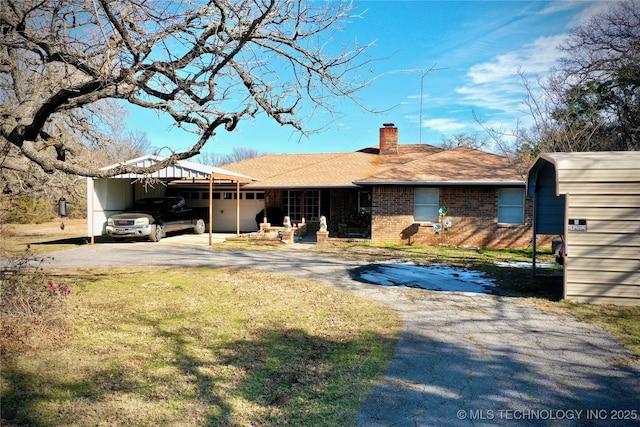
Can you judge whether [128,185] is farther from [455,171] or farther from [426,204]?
[455,171]

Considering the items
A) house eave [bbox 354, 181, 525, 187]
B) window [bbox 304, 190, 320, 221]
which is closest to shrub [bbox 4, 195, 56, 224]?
house eave [bbox 354, 181, 525, 187]

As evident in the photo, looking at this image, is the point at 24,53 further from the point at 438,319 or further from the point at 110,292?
the point at 438,319

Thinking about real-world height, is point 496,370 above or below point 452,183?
below

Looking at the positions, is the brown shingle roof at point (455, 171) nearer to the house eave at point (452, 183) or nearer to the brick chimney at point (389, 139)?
the house eave at point (452, 183)

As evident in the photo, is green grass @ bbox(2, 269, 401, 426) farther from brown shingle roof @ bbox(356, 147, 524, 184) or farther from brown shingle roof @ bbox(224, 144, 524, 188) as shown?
brown shingle roof @ bbox(224, 144, 524, 188)

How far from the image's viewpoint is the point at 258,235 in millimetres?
18391

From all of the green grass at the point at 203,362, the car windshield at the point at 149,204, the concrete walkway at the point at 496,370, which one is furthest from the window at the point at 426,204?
the car windshield at the point at 149,204

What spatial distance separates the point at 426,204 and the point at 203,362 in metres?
14.0

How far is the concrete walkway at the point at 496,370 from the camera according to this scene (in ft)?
11.7

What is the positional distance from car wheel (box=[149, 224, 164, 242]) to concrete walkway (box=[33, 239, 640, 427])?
38.0 ft

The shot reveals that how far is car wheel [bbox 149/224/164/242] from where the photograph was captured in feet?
55.8

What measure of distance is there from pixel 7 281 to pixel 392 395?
17.3 feet

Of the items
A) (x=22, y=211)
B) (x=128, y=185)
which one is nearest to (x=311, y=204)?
(x=128, y=185)

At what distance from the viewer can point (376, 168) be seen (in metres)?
21.1
